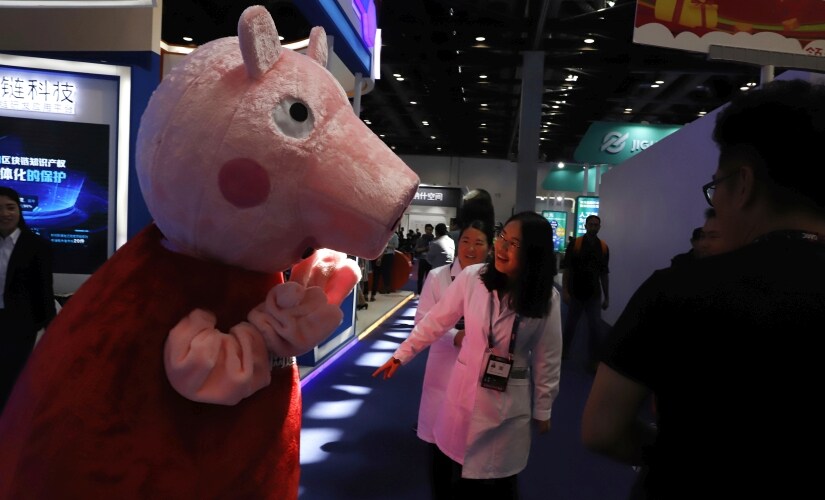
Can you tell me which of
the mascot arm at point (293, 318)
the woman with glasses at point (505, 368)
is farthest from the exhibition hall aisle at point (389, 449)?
the mascot arm at point (293, 318)

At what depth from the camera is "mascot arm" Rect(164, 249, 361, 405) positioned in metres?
0.82

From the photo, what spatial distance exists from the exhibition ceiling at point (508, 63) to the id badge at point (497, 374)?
470 centimetres

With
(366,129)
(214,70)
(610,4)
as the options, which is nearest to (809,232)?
(366,129)

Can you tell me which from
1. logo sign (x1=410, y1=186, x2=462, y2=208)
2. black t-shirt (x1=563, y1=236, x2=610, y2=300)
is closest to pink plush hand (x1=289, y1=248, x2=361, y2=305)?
black t-shirt (x1=563, y1=236, x2=610, y2=300)

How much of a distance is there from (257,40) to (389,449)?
3053 millimetres

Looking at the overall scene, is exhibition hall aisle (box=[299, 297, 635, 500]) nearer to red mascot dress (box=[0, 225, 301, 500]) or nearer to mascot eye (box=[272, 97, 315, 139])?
red mascot dress (box=[0, 225, 301, 500])

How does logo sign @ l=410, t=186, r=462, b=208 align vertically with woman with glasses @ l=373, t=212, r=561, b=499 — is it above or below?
above

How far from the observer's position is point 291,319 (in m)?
0.90

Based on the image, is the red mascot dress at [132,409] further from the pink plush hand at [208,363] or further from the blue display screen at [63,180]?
the blue display screen at [63,180]

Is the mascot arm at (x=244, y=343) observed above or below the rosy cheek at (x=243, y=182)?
below

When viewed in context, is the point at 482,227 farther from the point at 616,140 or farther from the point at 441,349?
the point at 616,140

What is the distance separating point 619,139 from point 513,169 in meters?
14.6

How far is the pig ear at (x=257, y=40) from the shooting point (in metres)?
0.88

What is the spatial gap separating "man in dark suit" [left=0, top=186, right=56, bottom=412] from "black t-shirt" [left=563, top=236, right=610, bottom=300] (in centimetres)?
453
